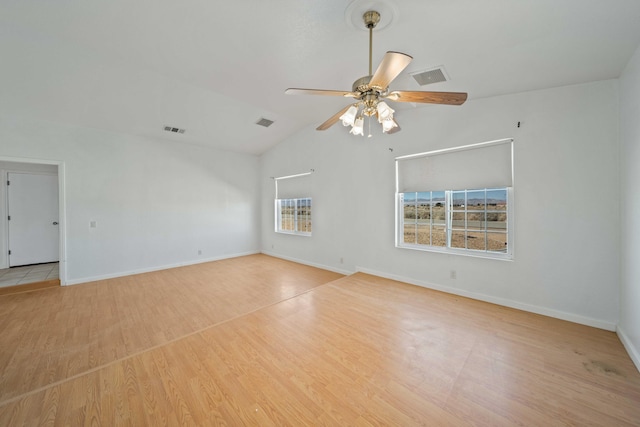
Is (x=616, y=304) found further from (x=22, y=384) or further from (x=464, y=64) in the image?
(x=22, y=384)

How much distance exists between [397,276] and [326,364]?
2.40m

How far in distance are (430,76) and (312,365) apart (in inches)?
129

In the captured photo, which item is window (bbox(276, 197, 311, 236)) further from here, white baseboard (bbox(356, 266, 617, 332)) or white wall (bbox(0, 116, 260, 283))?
white baseboard (bbox(356, 266, 617, 332))

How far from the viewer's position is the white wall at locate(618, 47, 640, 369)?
77.4 inches

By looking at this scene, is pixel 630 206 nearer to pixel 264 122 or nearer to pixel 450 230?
pixel 450 230

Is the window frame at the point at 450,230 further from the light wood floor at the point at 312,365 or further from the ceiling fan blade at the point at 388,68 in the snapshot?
the ceiling fan blade at the point at 388,68

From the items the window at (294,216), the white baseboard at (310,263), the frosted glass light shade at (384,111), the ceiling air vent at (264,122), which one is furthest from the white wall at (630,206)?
the ceiling air vent at (264,122)

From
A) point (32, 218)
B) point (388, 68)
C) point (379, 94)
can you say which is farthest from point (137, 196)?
point (388, 68)

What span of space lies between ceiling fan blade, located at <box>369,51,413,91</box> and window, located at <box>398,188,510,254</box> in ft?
7.93

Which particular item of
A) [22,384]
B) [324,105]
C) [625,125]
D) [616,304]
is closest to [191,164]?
[324,105]

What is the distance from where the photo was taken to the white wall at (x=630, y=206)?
1.97 meters

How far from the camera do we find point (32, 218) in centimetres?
508

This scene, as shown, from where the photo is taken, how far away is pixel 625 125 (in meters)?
2.21

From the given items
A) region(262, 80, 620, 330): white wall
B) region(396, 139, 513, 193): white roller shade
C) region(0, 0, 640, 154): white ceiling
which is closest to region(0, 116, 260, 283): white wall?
region(0, 0, 640, 154): white ceiling
